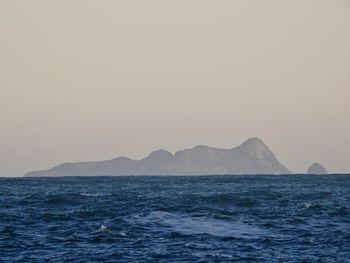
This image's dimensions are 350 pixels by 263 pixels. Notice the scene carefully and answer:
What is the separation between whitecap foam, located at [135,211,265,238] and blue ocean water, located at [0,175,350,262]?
3.2 inches

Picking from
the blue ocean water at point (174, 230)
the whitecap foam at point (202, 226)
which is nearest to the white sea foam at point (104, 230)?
the blue ocean water at point (174, 230)

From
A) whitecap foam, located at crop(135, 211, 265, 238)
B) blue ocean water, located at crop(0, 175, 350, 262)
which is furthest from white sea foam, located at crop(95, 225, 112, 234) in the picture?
whitecap foam, located at crop(135, 211, 265, 238)

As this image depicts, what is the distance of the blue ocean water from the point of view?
46000mm

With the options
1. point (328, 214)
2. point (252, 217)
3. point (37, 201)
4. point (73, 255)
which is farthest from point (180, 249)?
point (37, 201)

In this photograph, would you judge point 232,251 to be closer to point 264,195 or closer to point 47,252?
point 47,252

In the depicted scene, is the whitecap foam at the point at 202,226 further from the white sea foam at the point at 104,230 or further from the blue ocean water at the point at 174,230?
the white sea foam at the point at 104,230

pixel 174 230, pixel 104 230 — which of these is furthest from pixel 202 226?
pixel 104 230

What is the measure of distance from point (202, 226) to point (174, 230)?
150 inches

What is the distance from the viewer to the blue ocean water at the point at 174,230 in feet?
151

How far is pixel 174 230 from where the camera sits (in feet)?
193

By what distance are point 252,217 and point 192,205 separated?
15027 mm

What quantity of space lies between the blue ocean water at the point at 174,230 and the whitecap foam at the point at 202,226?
0.08 metres

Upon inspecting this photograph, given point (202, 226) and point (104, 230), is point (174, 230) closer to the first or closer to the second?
point (202, 226)

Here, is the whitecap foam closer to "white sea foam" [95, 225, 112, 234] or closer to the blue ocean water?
the blue ocean water
